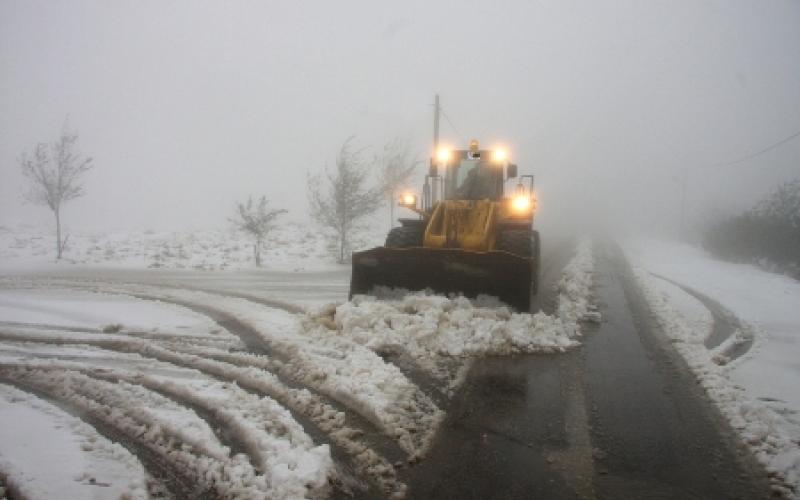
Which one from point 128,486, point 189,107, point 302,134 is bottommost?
point 128,486

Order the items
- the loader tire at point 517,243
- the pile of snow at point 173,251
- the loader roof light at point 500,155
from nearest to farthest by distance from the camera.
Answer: the loader tire at point 517,243, the loader roof light at point 500,155, the pile of snow at point 173,251

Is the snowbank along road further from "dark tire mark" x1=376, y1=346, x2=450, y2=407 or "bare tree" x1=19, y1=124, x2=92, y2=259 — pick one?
"bare tree" x1=19, y1=124, x2=92, y2=259

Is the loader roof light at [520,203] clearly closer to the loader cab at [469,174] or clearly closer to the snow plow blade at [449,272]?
the loader cab at [469,174]

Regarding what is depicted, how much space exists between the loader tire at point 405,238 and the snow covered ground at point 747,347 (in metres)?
4.55

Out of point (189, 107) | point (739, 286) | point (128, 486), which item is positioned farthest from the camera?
point (189, 107)

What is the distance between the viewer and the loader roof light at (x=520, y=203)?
29.8 ft

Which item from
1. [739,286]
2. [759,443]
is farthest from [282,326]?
[739,286]

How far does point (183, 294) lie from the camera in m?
10.4

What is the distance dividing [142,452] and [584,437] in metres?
3.42

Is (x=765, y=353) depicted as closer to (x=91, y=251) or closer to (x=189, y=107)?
(x=91, y=251)

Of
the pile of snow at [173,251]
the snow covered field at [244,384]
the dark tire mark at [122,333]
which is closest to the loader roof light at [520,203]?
the snow covered field at [244,384]

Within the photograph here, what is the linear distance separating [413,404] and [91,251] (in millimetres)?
20036

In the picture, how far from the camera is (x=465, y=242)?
8.55m

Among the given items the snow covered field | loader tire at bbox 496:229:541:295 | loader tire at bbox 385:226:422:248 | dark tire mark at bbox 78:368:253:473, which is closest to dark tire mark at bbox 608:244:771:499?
the snow covered field
